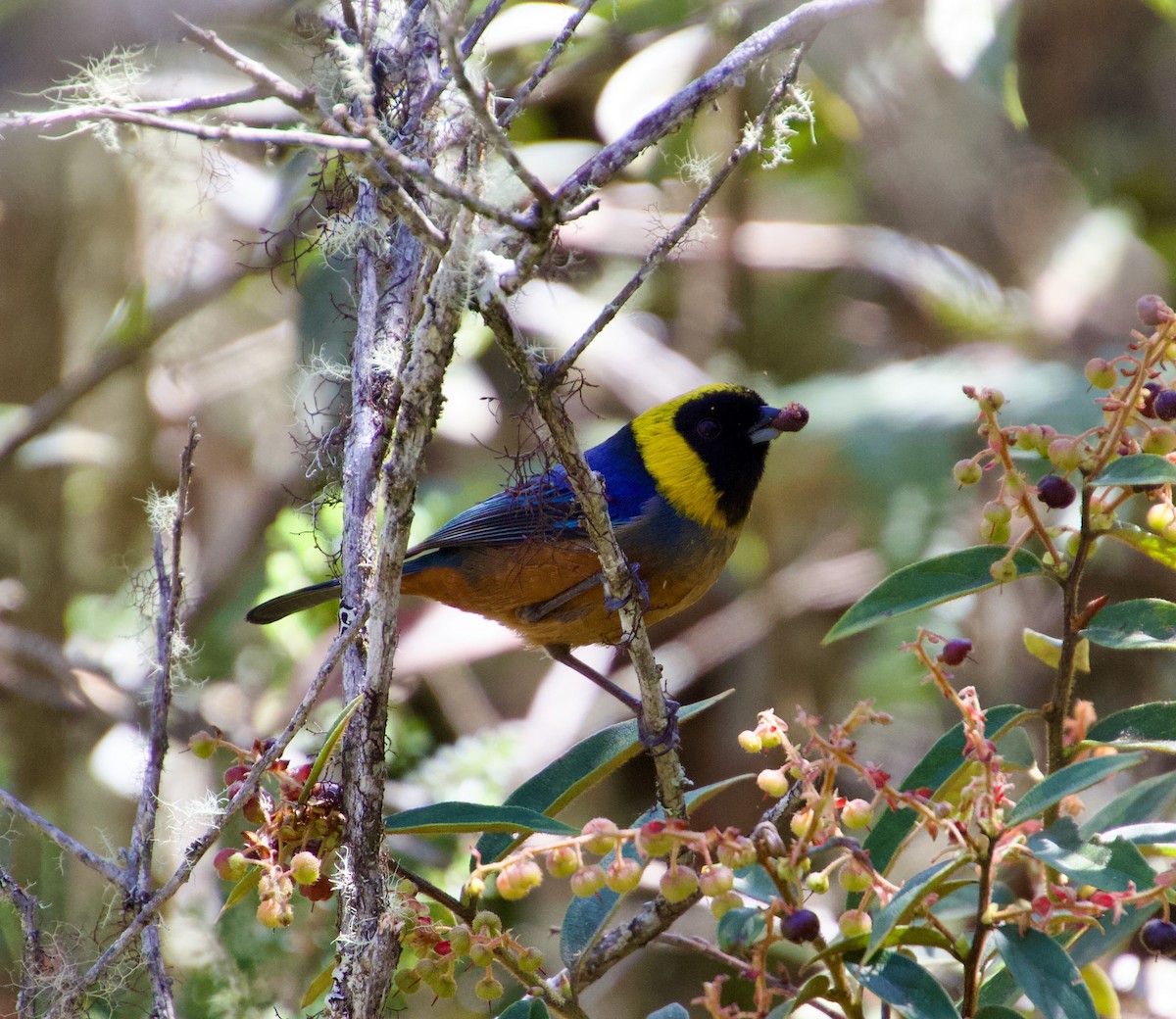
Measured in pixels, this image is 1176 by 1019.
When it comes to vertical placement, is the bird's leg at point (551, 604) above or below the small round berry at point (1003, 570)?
above

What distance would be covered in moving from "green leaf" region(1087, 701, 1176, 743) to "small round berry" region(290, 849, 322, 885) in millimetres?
1228

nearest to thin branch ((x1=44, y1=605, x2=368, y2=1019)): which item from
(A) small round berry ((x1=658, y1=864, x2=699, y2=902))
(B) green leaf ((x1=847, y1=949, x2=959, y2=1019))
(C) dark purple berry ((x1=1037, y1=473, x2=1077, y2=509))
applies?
(A) small round berry ((x1=658, y1=864, x2=699, y2=902))

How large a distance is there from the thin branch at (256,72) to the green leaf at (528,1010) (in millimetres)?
1316

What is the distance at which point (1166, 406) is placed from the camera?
185cm

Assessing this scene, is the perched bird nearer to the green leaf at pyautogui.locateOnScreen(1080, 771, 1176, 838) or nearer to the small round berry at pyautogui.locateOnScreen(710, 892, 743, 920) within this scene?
the green leaf at pyautogui.locateOnScreen(1080, 771, 1176, 838)

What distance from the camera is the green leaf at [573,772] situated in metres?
2.29

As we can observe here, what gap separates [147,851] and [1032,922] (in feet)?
4.14

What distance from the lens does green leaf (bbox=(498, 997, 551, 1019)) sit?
6.19ft

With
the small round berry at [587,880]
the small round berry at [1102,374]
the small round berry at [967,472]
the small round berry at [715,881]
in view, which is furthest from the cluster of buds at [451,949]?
the small round berry at [1102,374]

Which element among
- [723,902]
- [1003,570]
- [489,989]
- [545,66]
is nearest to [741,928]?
[723,902]

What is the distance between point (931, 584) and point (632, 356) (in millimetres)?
3693

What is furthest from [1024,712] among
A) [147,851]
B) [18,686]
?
[18,686]

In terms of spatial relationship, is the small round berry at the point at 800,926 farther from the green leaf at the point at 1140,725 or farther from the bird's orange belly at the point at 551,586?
the bird's orange belly at the point at 551,586

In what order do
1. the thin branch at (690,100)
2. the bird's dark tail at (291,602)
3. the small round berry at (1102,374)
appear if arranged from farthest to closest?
1. the bird's dark tail at (291,602)
2. the small round berry at (1102,374)
3. the thin branch at (690,100)
